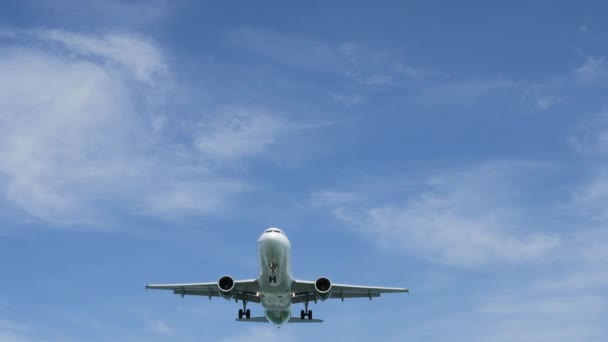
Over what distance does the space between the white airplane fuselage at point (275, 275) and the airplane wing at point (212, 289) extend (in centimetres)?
224

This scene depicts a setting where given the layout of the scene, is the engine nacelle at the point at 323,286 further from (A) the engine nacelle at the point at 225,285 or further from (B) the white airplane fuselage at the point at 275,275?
(A) the engine nacelle at the point at 225,285

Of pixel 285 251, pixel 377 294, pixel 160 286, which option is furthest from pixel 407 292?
pixel 160 286

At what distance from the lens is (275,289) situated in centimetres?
6222

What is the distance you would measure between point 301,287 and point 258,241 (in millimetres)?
8080

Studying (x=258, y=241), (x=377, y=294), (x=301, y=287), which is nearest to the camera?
(x=258, y=241)

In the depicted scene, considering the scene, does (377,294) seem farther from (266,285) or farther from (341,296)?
(266,285)

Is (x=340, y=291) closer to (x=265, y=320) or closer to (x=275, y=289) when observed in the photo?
(x=265, y=320)

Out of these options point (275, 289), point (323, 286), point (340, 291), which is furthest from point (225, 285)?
point (340, 291)

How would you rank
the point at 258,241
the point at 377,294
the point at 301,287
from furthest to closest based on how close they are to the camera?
the point at 377,294, the point at 301,287, the point at 258,241

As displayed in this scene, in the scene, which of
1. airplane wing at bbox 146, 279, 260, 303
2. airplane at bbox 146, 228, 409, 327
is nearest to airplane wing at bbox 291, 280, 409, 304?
airplane at bbox 146, 228, 409, 327

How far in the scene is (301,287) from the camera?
65438 millimetres

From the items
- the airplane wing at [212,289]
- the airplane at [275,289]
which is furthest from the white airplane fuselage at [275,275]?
the airplane wing at [212,289]

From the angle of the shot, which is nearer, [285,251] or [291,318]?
[285,251]

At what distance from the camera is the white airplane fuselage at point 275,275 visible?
58469 mm
